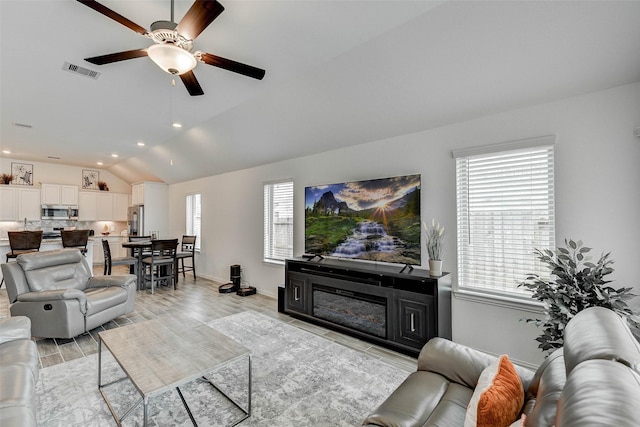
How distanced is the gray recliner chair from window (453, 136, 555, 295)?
4371 mm

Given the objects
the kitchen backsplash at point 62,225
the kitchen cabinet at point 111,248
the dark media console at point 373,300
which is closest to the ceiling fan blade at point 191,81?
the dark media console at point 373,300

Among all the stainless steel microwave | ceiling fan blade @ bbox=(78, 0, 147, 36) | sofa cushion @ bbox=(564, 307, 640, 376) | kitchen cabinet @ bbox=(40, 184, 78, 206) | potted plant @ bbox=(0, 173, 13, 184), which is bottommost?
sofa cushion @ bbox=(564, 307, 640, 376)

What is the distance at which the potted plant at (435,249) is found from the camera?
10.00 ft

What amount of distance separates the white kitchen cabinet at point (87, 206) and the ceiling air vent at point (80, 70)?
23.1ft

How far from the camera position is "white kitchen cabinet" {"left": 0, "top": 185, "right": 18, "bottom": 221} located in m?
7.36

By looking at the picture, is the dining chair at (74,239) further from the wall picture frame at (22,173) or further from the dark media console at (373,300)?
the dark media console at (373,300)

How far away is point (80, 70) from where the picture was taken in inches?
127

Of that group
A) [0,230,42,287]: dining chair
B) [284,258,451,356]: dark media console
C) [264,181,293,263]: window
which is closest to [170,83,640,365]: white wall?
[284,258,451,356]: dark media console

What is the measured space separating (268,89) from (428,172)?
219 cm

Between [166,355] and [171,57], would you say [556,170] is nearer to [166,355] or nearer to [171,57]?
[171,57]

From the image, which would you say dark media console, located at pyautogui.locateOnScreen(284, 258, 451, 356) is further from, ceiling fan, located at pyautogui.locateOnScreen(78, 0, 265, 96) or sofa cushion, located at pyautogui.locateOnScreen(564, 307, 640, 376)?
ceiling fan, located at pyautogui.locateOnScreen(78, 0, 265, 96)

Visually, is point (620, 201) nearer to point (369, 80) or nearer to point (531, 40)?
point (531, 40)

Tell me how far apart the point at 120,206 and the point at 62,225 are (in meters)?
1.54

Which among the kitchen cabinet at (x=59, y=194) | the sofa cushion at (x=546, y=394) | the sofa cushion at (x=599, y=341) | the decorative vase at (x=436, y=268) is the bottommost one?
the sofa cushion at (x=546, y=394)
